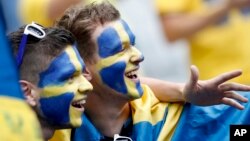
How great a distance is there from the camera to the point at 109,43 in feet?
10.3

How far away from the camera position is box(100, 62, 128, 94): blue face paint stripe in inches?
123

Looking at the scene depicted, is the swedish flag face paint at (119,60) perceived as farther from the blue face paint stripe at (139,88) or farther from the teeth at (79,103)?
the teeth at (79,103)

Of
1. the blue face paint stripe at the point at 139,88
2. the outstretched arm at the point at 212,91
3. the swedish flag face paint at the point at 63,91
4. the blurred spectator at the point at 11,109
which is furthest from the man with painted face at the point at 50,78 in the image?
the blurred spectator at the point at 11,109

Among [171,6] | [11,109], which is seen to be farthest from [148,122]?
[11,109]

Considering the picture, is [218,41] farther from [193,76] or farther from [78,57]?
[78,57]

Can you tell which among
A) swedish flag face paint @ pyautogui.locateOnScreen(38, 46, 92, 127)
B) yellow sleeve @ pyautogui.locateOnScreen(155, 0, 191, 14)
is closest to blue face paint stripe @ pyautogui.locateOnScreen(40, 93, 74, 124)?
swedish flag face paint @ pyautogui.locateOnScreen(38, 46, 92, 127)

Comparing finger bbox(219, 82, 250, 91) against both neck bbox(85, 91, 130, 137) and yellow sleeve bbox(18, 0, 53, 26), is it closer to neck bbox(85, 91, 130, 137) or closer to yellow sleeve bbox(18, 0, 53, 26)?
neck bbox(85, 91, 130, 137)

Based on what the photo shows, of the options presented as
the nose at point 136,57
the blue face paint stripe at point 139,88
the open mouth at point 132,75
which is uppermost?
the nose at point 136,57

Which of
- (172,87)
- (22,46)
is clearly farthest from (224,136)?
(22,46)

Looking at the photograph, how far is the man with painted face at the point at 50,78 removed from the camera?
2918 millimetres

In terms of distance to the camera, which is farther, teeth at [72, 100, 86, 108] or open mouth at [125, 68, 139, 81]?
open mouth at [125, 68, 139, 81]

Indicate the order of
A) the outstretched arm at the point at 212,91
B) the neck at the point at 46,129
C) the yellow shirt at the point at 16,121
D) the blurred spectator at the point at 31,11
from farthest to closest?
the blurred spectator at the point at 31,11
the outstretched arm at the point at 212,91
the neck at the point at 46,129
the yellow shirt at the point at 16,121

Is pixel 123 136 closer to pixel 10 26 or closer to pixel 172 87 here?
pixel 172 87

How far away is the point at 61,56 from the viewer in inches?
116
